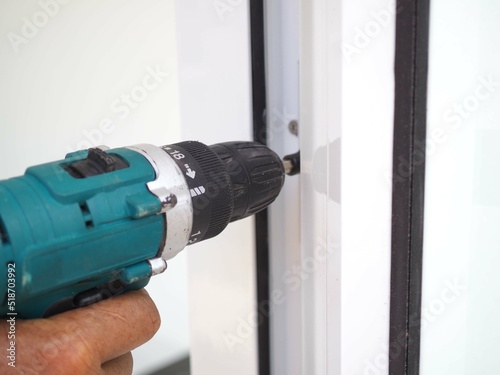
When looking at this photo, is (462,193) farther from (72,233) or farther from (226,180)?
(72,233)

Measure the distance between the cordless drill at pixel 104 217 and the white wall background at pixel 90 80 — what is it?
451 mm

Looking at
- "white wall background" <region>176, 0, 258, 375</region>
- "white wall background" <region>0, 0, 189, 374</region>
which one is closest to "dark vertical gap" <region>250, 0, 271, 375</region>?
"white wall background" <region>176, 0, 258, 375</region>

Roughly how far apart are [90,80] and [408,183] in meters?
0.67

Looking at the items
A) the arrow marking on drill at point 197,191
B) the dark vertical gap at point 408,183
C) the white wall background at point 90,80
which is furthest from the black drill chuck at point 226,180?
the white wall background at point 90,80

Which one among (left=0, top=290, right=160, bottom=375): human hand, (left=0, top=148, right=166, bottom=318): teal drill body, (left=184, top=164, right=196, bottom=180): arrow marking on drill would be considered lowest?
(left=0, top=290, right=160, bottom=375): human hand

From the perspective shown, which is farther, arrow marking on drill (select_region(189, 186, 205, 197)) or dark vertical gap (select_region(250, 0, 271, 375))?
dark vertical gap (select_region(250, 0, 271, 375))

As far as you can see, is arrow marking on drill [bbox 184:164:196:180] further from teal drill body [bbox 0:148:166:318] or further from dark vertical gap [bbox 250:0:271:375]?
dark vertical gap [bbox 250:0:271:375]

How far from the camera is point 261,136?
1.79 ft

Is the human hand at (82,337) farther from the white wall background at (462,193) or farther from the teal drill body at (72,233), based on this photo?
the white wall background at (462,193)

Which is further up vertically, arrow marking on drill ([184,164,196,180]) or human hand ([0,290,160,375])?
arrow marking on drill ([184,164,196,180])

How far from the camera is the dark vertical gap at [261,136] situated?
52cm

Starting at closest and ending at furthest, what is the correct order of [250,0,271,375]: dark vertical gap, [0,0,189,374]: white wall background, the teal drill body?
the teal drill body
[250,0,271,375]: dark vertical gap
[0,0,189,374]: white wall background

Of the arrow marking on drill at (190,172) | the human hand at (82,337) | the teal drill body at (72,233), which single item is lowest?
the human hand at (82,337)

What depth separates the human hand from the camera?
0.37 metres
